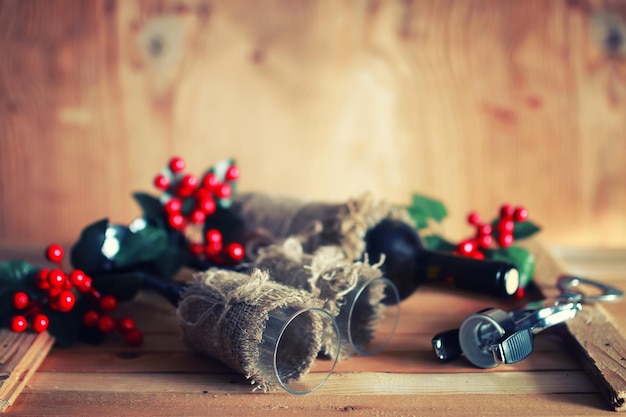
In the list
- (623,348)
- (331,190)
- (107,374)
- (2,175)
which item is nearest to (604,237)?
(331,190)

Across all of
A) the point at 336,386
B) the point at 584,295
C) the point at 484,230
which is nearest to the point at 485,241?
the point at 484,230

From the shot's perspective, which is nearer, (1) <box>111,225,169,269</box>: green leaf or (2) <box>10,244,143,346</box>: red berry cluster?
(2) <box>10,244,143,346</box>: red berry cluster

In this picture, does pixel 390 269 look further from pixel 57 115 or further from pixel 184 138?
pixel 57 115

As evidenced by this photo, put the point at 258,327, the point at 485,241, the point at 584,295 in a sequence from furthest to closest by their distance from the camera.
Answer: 1. the point at 485,241
2. the point at 584,295
3. the point at 258,327

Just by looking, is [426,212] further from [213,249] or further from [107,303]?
[107,303]

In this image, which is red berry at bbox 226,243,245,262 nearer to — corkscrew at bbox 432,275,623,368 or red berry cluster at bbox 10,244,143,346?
red berry cluster at bbox 10,244,143,346

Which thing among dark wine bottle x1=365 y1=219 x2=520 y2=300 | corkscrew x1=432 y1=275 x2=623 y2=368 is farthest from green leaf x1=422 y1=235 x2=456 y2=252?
corkscrew x1=432 y1=275 x2=623 y2=368

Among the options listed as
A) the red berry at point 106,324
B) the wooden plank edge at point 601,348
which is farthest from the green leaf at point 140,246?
the wooden plank edge at point 601,348
